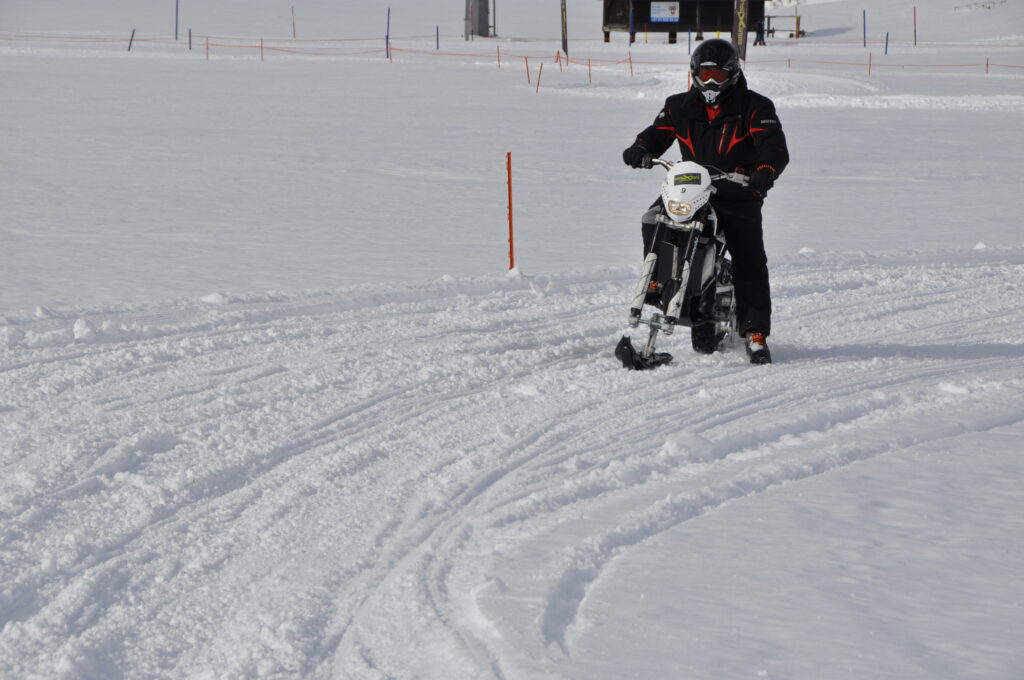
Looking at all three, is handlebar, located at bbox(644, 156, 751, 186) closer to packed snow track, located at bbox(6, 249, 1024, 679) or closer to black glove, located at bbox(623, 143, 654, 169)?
black glove, located at bbox(623, 143, 654, 169)

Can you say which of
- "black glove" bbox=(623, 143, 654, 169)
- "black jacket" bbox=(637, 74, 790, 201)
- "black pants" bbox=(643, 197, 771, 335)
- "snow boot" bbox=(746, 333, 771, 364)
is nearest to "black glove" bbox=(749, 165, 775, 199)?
"black jacket" bbox=(637, 74, 790, 201)

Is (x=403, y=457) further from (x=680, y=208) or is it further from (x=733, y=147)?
(x=733, y=147)

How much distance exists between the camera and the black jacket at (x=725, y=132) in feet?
20.0

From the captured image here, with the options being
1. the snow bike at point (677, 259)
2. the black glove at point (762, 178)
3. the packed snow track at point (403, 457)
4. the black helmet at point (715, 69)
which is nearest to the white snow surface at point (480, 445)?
the packed snow track at point (403, 457)

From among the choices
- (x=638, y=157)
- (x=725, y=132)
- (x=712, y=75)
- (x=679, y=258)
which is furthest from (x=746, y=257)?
(x=712, y=75)

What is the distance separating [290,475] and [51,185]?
390 inches

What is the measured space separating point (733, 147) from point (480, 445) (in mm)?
2394

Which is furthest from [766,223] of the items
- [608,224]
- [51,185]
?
[51,185]

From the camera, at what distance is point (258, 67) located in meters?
33.4

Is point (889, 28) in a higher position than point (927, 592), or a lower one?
higher

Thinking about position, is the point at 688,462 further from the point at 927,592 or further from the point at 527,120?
the point at 527,120

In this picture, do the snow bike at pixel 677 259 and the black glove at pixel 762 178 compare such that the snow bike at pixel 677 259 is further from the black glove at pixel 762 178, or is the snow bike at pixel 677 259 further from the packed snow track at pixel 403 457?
the packed snow track at pixel 403 457

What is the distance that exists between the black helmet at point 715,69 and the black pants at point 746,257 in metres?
0.59

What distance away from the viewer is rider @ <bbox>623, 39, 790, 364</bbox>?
602 centimetres
